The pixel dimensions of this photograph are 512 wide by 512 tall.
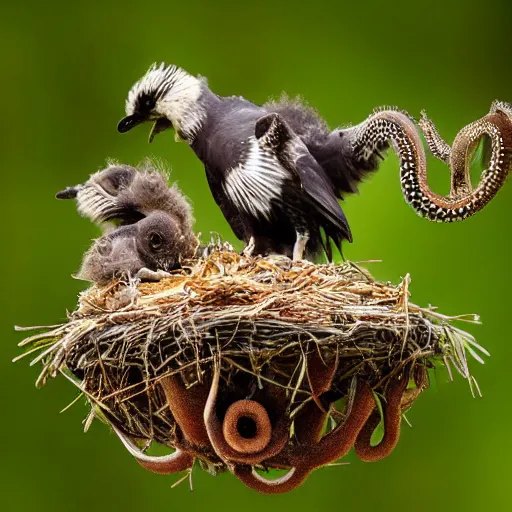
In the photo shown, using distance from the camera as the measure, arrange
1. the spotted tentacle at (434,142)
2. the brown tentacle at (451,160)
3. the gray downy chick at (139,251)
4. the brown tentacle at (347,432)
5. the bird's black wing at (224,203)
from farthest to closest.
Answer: the bird's black wing at (224,203)
the spotted tentacle at (434,142)
the gray downy chick at (139,251)
the brown tentacle at (451,160)
the brown tentacle at (347,432)

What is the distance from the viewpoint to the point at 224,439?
73.6 inches

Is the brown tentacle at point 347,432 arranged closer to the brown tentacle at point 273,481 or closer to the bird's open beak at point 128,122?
the brown tentacle at point 273,481

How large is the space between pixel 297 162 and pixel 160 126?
44 centimetres

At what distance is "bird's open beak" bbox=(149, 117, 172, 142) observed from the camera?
101 inches

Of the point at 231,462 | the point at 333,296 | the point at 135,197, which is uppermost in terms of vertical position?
the point at 135,197

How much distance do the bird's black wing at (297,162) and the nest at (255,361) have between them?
23cm

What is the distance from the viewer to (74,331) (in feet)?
6.59

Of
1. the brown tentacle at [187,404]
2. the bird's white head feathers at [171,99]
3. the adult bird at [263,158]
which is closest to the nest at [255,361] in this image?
the brown tentacle at [187,404]

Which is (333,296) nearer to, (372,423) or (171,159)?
(372,423)

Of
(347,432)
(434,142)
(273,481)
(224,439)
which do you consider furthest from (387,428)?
(434,142)

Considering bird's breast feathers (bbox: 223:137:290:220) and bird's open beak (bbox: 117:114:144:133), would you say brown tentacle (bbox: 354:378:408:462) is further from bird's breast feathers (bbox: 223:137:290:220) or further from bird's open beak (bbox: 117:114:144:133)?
bird's open beak (bbox: 117:114:144:133)

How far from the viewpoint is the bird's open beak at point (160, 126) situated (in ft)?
8.41

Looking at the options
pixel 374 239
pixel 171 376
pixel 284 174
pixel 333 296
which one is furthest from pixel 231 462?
pixel 374 239

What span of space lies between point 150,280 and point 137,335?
347 millimetres
